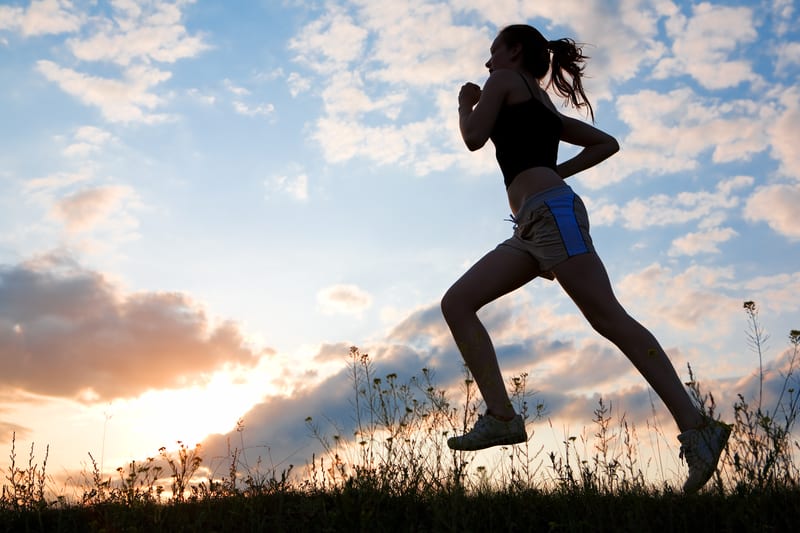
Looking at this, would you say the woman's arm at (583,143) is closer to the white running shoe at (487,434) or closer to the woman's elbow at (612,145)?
the woman's elbow at (612,145)

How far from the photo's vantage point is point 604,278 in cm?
442

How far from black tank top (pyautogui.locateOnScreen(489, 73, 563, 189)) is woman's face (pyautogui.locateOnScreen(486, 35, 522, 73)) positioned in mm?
415

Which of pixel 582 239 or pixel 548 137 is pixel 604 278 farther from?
pixel 548 137

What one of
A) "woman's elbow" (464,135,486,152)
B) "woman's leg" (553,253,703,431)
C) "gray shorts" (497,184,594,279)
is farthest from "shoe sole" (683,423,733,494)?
"woman's elbow" (464,135,486,152)

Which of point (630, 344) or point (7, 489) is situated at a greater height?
point (630, 344)

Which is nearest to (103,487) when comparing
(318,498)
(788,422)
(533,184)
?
(318,498)

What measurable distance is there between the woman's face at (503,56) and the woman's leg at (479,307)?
1.32 metres

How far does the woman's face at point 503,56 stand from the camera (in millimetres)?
4941

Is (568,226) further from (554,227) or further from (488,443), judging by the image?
(488,443)

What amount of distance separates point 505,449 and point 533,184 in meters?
1.76

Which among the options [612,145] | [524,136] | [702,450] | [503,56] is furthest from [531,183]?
[702,450]

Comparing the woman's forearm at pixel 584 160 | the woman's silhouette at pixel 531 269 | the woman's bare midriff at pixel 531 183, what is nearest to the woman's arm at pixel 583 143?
the woman's forearm at pixel 584 160

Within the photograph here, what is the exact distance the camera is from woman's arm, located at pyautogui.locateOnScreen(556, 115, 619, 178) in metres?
5.23

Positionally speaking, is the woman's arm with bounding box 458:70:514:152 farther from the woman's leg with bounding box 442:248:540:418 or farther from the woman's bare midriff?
the woman's leg with bounding box 442:248:540:418
